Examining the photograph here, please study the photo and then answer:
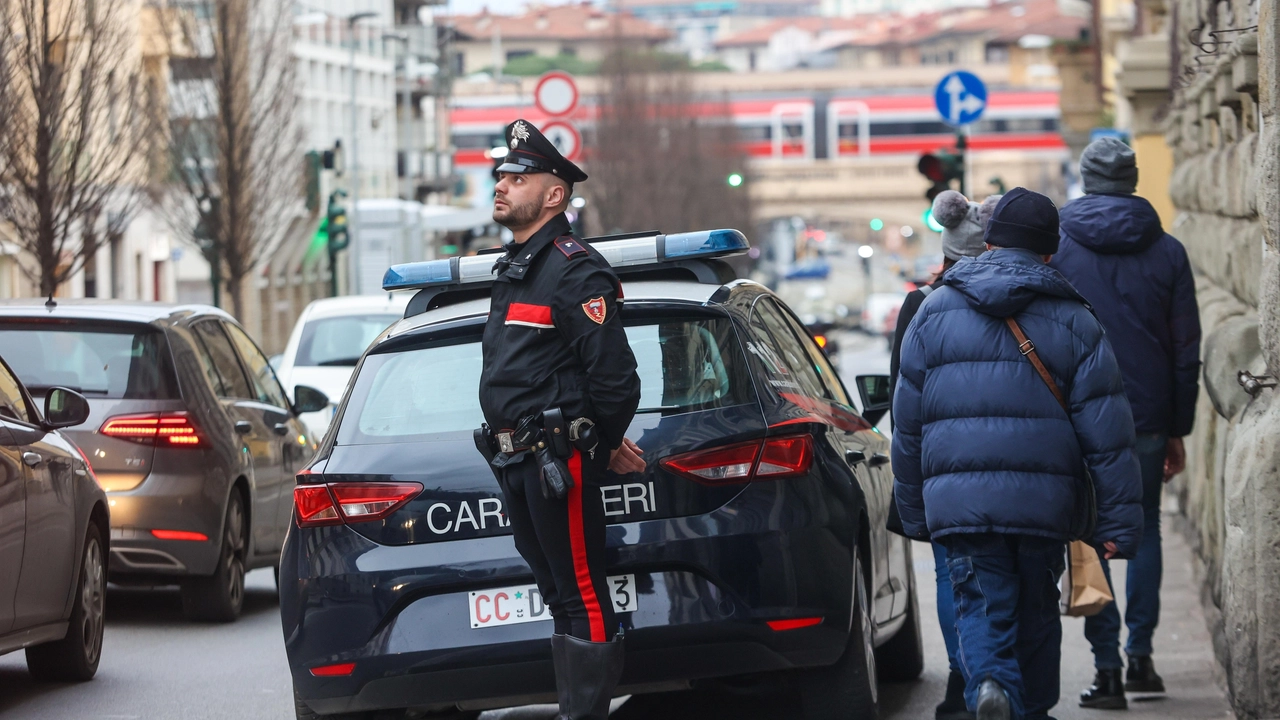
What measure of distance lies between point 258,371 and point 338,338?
4.95 m

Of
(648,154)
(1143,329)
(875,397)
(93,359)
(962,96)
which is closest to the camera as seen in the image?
(1143,329)

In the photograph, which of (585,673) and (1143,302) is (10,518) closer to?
(585,673)

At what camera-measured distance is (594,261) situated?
19.6ft

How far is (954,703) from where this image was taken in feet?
24.5

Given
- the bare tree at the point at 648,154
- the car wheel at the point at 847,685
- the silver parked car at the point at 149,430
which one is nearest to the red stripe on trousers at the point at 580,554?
the car wheel at the point at 847,685

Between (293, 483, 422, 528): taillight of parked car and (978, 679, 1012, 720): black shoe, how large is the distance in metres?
1.73

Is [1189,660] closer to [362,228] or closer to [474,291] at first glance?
[474,291]

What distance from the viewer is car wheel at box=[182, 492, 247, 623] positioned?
36.7ft

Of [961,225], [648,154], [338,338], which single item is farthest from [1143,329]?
[648,154]

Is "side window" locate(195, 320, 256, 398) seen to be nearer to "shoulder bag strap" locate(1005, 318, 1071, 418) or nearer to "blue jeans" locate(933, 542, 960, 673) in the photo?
"blue jeans" locate(933, 542, 960, 673)

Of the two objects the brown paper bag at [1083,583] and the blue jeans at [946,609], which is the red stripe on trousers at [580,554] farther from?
the brown paper bag at [1083,583]

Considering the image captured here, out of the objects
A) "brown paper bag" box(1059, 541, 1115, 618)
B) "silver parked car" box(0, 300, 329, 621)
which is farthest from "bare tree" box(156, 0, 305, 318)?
"brown paper bag" box(1059, 541, 1115, 618)

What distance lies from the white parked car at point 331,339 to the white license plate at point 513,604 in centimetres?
1115

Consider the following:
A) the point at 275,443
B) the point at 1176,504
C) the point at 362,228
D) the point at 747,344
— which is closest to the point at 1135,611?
the point at 747,344
